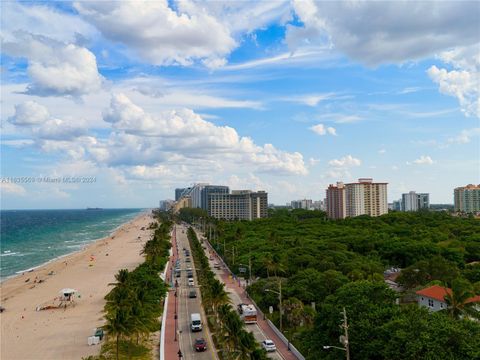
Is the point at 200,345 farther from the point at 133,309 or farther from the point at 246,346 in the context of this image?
the point at 246,346

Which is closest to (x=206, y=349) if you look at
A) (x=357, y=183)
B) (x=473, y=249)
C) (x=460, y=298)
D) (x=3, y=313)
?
(x=460, y=298)

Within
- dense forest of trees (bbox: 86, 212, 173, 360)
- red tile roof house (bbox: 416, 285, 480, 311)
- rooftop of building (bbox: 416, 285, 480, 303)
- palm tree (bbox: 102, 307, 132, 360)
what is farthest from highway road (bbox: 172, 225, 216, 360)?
rooftop of building (bbox: 416, 285, 480, 303)

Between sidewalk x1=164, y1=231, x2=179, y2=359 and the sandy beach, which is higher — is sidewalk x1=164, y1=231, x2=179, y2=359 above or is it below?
above

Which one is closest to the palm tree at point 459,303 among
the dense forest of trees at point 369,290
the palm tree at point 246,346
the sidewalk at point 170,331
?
the dense forest of trees at point 369,290

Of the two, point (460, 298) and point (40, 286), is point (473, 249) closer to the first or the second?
point (460, 298)

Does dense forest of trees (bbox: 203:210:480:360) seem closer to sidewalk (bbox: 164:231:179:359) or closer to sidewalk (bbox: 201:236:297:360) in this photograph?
sidewalk (bbox: 201:236:297:360)

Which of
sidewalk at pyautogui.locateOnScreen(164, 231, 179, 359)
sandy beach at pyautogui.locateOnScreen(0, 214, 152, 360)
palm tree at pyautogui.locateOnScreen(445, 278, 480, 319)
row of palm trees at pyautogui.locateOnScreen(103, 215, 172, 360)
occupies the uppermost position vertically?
palm tree at pyautogui.locateOnScreen(445, 278, 480, 319)

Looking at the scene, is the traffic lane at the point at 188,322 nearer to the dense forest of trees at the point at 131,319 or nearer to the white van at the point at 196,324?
the white van at the point at 196,324
